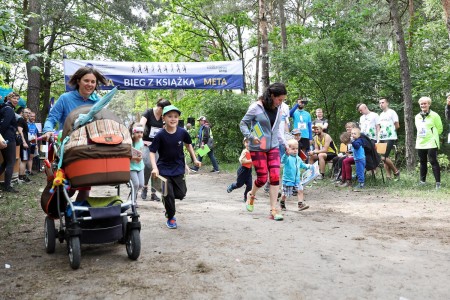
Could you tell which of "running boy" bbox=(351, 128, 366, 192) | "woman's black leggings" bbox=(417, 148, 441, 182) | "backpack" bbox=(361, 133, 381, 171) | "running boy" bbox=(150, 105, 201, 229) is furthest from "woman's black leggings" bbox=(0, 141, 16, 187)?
"woman's black leggings" bbox=(417, 148, 441, 182)

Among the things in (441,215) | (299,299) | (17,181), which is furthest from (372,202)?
(17,181)

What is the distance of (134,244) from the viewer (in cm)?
420

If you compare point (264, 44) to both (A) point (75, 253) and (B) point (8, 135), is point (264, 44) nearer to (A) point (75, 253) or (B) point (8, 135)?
(B) point (8, 135)

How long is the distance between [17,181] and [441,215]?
9.34 m

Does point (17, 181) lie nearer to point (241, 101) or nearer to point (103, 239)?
point (103, 239)

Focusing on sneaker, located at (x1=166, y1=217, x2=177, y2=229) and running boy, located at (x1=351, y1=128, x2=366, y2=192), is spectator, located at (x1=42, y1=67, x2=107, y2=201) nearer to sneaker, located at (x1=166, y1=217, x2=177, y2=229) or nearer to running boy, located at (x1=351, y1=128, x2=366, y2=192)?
sneaker, located at (x1=166, y1=217, x2=177, y2=229)

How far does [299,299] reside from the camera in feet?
10.8

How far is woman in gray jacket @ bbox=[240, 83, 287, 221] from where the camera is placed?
653 centimetres

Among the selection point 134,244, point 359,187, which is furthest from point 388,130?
point 134,244

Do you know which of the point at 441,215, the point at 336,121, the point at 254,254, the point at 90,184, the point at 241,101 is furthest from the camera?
the point at 241,101

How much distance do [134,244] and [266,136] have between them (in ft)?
9.90

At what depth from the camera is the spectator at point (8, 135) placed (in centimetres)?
863

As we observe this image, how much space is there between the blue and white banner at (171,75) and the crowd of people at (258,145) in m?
2.20

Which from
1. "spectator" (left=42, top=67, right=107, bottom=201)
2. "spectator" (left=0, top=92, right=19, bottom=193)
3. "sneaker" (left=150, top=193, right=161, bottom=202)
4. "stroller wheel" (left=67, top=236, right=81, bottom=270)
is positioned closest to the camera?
"stroller wheel" (left=67, top=236, right=81, bottom=270)
